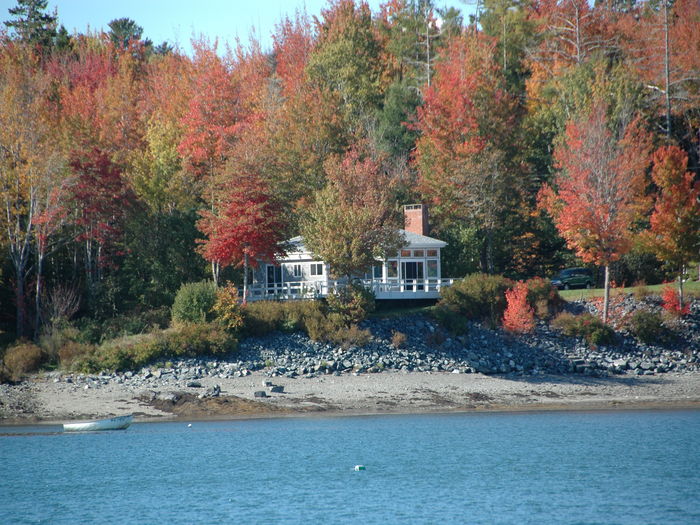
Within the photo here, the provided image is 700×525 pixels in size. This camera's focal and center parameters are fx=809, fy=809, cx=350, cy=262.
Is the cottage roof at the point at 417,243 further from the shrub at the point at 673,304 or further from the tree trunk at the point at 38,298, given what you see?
the tree trunk at the point at 38,298

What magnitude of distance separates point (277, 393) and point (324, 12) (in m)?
49.0

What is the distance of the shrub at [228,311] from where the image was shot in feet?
135

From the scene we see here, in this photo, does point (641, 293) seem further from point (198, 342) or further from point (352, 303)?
point (198, 342)

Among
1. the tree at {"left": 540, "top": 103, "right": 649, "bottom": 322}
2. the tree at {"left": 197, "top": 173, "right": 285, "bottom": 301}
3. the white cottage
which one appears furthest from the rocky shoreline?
the tree at {"left": 197, "top": 173, "right": 285, "bottom": 301}

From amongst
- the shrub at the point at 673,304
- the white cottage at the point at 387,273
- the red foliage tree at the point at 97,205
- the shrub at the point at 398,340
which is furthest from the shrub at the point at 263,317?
the shrub at the point at 673,304

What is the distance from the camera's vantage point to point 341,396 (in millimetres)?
36062

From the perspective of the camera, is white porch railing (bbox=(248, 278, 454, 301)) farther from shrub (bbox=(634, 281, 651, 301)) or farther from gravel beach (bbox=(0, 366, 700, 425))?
shrub (bbox=(634, 281, 651, 301))

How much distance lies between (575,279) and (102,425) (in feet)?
110

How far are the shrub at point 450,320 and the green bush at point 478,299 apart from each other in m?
0.63

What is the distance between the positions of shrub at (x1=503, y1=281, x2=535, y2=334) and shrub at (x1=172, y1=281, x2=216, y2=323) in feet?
51.6

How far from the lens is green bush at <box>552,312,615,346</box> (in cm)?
4259

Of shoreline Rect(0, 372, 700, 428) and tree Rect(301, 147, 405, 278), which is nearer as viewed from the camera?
shoreline Rect(0, 372, 700, 428)

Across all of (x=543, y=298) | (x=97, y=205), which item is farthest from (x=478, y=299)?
(x=97, y=205)

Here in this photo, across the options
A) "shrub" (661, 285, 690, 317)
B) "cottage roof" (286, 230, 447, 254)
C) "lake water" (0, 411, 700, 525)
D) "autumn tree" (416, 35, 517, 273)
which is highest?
"autumn tree" (416, 35, 517, 273)
